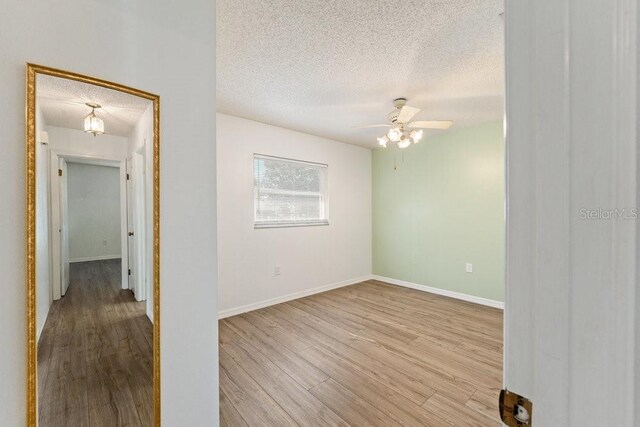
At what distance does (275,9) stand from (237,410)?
2414mm

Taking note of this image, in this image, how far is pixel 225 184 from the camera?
10.5 ft

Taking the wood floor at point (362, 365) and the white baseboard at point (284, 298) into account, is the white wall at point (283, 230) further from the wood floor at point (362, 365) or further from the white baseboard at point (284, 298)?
the wood floor at point (362, 365)

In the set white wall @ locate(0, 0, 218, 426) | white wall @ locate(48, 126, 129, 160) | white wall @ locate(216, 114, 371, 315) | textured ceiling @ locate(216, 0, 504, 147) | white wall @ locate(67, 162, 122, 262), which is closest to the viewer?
white wall @ locate(0, 0, 218, 426)

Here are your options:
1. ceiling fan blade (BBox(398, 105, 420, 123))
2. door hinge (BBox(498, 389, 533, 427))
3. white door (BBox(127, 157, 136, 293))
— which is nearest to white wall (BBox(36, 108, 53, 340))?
white door (BBox(127, 157, 136, 293))

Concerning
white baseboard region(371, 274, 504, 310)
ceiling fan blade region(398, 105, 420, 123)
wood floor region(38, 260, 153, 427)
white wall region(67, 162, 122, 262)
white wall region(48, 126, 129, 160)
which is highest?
ceiling fan blade region(398, 105, 420, 123)

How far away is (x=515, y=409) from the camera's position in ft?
1.44

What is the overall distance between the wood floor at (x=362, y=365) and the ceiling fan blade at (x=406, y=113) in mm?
2093

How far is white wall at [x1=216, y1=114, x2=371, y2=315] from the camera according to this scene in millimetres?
3217

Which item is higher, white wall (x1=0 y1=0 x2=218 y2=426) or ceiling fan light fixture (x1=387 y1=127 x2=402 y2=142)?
ceiling fan light fixture (x1=387 y1=127 x2=402 y2=142)

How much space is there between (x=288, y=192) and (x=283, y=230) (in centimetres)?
55

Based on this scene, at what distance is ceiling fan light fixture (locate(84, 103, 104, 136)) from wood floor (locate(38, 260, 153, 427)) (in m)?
0.54

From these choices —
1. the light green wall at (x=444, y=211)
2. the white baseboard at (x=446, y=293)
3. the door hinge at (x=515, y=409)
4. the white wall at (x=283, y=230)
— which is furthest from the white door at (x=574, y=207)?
the white baseboard at (x=446, y=293)

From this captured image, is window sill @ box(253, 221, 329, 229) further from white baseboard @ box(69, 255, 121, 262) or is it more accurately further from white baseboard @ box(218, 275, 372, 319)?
white baseboard @ box(69, 255, 121, 262)

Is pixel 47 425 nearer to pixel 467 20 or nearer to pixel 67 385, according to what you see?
pixel 67 385
